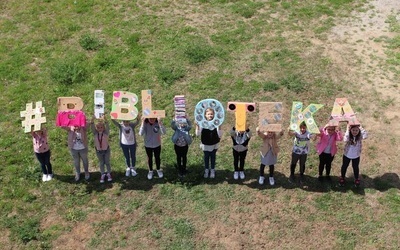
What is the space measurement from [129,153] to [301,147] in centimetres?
421

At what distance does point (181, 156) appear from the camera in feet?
39.2

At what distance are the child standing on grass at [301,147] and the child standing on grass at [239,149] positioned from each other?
105cm

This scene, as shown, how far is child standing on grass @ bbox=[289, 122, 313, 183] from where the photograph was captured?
11.2 meters

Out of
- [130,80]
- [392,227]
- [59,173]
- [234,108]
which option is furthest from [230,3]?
[392,227]

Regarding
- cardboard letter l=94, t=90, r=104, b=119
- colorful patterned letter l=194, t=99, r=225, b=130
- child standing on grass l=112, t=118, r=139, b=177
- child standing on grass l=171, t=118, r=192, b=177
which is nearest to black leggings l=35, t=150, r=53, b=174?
cardboard letter l=94, t=90, r=104, b=119

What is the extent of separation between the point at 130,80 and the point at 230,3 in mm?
5378

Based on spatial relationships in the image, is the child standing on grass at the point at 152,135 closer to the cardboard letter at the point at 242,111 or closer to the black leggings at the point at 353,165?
the cardboard letter at the point at 242,111

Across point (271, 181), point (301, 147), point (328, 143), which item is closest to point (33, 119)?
point (271, 181)

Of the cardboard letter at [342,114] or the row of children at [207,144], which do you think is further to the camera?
the row of children at [207,144]

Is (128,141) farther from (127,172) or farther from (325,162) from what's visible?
(325,162)

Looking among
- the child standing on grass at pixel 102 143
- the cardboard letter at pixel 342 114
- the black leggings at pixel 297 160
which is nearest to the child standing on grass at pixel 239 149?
the black leggings at pixel 297 160

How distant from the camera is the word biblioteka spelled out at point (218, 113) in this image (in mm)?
11086

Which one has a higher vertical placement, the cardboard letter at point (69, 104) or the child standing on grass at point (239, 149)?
the cardboard letter at point (69, 104)

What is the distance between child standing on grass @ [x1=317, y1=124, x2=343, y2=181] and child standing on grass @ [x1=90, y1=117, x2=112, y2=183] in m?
5.00
